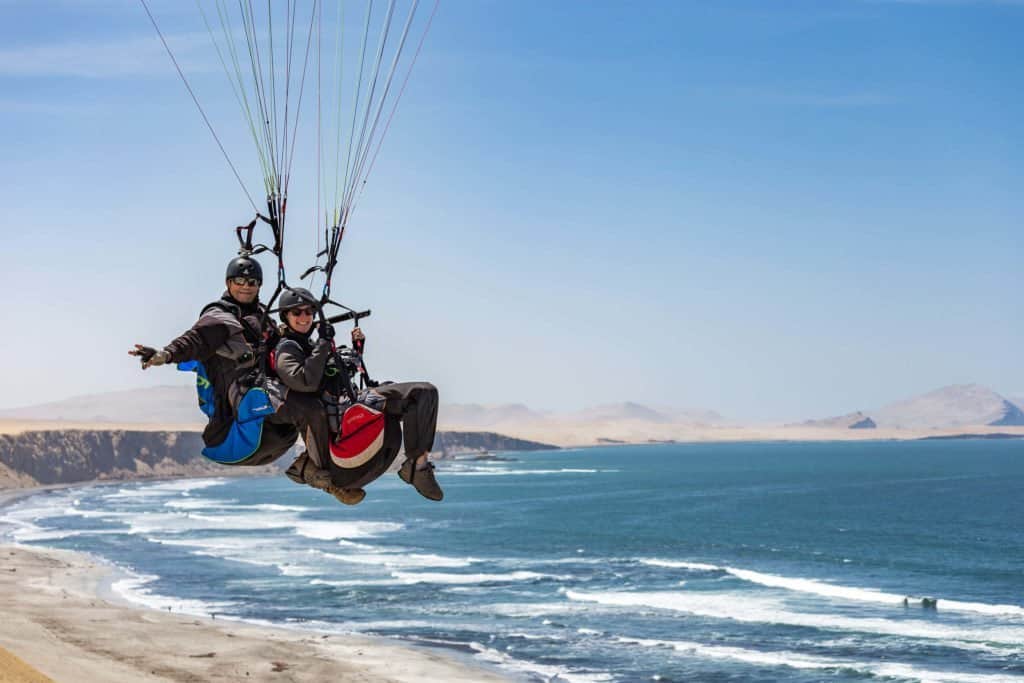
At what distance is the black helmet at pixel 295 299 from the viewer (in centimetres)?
898

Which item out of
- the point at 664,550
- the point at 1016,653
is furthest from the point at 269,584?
the point at 1016,653

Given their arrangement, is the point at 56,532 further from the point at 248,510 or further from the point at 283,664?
the point at 283,664

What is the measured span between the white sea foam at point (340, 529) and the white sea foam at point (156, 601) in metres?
19.5

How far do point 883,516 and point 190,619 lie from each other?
6012 centimetres

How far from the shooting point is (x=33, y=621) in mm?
40000

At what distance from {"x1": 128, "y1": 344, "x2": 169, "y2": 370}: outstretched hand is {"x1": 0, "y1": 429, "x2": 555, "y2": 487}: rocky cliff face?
Result: 107722mm

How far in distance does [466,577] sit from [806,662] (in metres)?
22.1

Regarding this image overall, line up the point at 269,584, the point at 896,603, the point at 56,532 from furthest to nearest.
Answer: the point at 56,532 < the point at 269,584 < the point at 896,603

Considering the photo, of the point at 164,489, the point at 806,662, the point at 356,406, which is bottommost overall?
the point at 164,489

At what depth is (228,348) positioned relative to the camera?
8.97 metres

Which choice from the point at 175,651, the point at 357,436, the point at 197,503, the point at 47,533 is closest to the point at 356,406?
the point at 357,436

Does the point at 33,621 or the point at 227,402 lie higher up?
the point at 227,402

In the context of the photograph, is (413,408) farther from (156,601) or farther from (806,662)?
(156,601)

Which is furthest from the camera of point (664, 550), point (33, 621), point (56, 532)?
point (56, 532)
